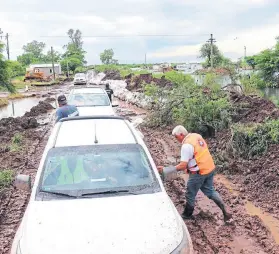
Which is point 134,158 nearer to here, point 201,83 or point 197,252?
point 197,252

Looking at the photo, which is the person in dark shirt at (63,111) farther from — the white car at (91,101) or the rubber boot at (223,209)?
the rubber boot at (223,209)

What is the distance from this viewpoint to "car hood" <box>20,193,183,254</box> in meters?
3.28

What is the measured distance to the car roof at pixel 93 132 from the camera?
5.00m

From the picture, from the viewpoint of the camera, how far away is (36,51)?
→ 409 ft

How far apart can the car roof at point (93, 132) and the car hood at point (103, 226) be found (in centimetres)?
108

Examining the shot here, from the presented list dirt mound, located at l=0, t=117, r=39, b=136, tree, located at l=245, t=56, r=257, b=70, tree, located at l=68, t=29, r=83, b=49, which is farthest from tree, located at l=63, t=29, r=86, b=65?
dirt mound, located at l=0, t=117, r=39, b=136

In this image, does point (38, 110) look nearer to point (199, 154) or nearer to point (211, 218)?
Answer: point (211, 218)

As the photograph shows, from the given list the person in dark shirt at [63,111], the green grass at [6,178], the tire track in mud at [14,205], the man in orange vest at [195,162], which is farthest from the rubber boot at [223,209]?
the green grass at [6,178]

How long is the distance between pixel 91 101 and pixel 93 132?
790cm

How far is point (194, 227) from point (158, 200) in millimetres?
2028

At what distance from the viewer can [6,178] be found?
820 cm

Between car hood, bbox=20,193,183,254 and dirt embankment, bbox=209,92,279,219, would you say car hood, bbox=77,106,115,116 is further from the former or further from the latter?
car hood, bbox=20,193,183,254

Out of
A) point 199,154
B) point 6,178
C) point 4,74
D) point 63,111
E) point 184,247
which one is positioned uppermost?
point 4,74

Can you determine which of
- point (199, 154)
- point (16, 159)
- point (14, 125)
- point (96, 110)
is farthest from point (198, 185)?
point (14, 125)
